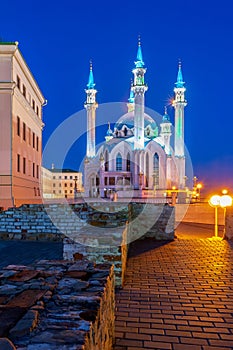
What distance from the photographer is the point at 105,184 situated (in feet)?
166

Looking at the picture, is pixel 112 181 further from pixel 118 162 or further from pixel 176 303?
pixel 176 303

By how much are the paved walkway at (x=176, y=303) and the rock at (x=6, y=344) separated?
204cm

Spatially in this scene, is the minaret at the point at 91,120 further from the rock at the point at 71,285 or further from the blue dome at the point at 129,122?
the rock at the point at 71,285

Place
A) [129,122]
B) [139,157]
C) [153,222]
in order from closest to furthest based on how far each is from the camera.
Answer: [153,222], [139,157], [129,122]

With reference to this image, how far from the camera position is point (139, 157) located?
4697 centimetres

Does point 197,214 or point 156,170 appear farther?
point 156,170

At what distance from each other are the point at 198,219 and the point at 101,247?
51.0ft

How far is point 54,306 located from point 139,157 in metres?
45.0

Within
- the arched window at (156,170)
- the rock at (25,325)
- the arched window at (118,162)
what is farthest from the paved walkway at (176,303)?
the arched window at (118,162)

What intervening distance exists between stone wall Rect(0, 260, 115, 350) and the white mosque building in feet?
135

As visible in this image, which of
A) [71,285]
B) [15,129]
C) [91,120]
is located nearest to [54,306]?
[71,285]

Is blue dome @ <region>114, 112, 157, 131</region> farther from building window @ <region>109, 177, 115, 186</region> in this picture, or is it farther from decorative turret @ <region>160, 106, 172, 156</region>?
building window @ <region>109, 177, 115, 186</region>

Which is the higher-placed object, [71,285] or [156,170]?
[156,170]

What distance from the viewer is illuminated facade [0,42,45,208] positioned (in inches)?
764
